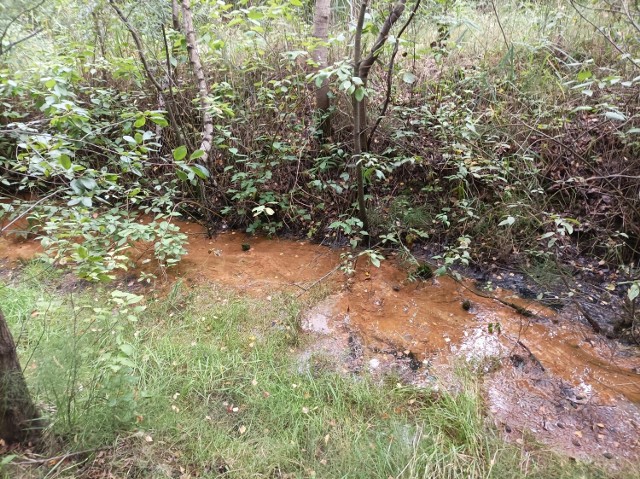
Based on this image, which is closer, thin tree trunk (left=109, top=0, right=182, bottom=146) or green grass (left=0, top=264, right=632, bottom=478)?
green grass (left=0, top=264, right=632, bottom=478)

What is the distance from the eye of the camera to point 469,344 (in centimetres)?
267

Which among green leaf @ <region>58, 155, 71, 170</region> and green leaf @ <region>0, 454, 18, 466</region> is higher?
green leaf @ <region>58, 155, 71, 170</region>

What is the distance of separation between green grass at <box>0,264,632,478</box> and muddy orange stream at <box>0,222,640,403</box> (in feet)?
1.45

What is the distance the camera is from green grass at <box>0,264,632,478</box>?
5.85 ft

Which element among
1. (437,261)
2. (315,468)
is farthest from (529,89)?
(315,468)

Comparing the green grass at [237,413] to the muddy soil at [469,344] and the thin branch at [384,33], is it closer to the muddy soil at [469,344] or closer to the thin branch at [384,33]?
the muddy soil at [469,344]

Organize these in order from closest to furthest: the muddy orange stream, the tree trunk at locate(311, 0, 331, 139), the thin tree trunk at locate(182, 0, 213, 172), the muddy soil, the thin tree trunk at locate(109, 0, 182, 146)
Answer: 1. the muddy soil
2. the muddy orange stream
3. the thin tree trunk at locate(109, 0, 182, 146)
4. the thin tree trunk at locate(182, 0, 213, 172)
5. the tree trunk at locate(311, 0, 331, 139)

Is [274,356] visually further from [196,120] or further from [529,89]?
[529,89]

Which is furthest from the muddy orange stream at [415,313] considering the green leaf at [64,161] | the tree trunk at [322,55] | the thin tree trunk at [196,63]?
the green leaf at [64,161]

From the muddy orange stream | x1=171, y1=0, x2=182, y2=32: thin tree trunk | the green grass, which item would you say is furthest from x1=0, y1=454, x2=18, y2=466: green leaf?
x1=171, y1=0, x2=182, y2=32: thin tree trunk

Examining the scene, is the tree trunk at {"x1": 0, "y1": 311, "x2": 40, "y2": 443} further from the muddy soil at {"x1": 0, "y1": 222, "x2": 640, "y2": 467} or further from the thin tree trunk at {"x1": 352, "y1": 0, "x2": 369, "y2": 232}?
the thin tree trunk at {"x1": 352, "y1": 0, "x2": 369, "y2": 232}

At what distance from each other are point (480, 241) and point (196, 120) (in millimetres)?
3463

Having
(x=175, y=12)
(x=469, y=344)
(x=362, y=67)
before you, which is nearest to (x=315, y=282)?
(x=469, y=344)

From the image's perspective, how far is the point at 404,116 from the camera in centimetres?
385
